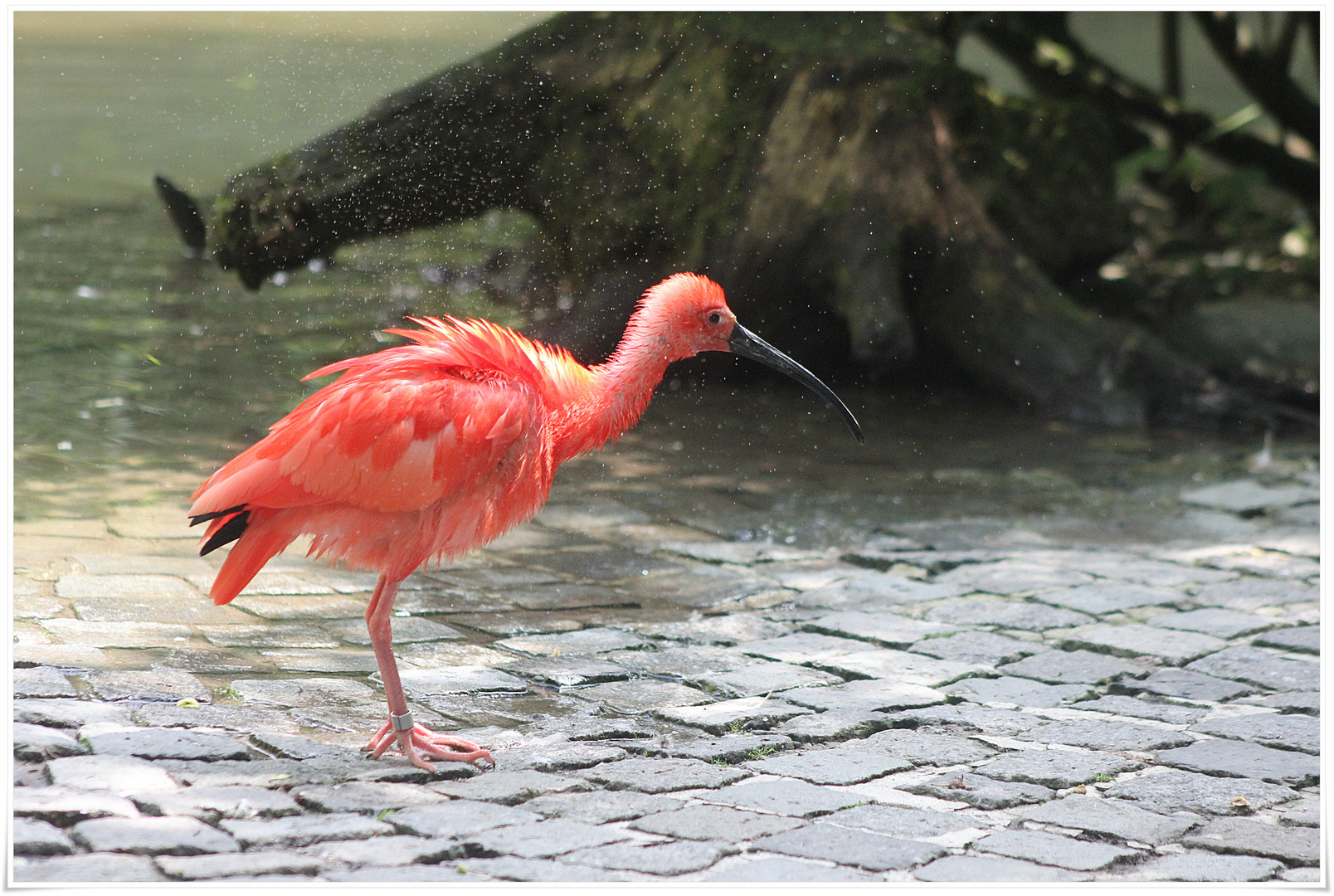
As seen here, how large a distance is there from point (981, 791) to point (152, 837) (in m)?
2.24

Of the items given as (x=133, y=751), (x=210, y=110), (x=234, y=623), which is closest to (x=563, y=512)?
(x=234, y=623)

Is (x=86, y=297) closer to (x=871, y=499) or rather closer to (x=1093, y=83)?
(x=871, y=499)

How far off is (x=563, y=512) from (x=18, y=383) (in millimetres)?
3763

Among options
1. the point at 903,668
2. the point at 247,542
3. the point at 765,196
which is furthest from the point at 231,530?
the point at 765,196

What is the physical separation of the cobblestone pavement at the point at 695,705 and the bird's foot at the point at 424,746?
0.17 ft

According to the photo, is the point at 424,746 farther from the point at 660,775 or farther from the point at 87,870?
the point at 87,870

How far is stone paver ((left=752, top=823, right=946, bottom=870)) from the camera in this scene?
337cm

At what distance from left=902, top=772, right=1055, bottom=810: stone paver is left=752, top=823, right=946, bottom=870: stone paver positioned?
0.39 meters

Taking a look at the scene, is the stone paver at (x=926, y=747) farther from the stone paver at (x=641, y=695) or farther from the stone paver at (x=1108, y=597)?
the stone paver at (x=1108, y=597)

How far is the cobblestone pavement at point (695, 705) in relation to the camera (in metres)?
3.37

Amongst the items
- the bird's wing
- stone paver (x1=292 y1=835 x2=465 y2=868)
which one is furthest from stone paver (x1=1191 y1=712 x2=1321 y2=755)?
stone paver (x1=292 y1=835 x2=465 y2=868)

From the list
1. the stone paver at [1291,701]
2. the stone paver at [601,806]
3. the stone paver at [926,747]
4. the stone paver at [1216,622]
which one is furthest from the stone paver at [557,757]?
the stone paver at [1216,622]

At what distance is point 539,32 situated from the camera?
7.71m

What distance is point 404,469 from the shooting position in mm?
3953
